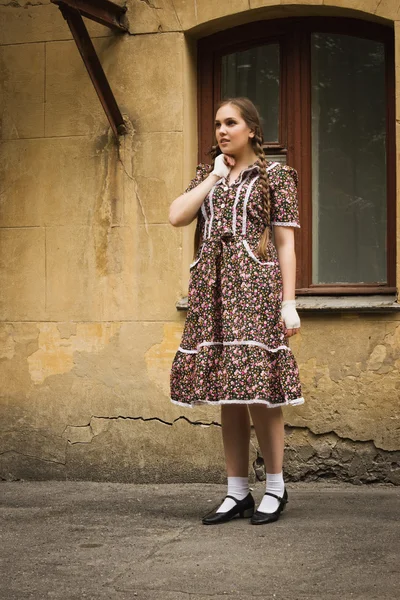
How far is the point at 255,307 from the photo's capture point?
15.6 ft

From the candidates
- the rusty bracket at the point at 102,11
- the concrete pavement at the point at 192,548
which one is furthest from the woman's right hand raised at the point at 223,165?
the concrete pavement at the point at 192,548

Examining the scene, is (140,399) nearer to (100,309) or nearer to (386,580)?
(100,309)

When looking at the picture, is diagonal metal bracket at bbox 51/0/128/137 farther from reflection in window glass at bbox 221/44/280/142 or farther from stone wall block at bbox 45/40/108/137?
reflection in window glass at bbox 221/44/280/142

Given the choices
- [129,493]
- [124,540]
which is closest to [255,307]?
[124,540]

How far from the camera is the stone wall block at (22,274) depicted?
6.50 meters

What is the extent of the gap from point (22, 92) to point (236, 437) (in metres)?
2.90

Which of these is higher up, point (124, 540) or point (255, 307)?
point (255, 307)

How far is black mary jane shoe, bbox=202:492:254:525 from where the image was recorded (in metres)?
4.84

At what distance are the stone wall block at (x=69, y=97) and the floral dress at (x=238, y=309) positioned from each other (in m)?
1.80

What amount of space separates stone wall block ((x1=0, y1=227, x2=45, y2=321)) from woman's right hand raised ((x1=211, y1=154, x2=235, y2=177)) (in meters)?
1.94

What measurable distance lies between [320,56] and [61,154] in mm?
1744

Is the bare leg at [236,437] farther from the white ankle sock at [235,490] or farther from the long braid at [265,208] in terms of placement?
the long braid at [265,208]

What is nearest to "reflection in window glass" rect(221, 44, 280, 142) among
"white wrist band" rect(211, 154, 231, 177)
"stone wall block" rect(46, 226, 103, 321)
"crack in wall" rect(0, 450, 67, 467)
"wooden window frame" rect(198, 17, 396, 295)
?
"wooden window frame" rect(198, 17, 396, 295)

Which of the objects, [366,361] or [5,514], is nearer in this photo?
[5,514]
